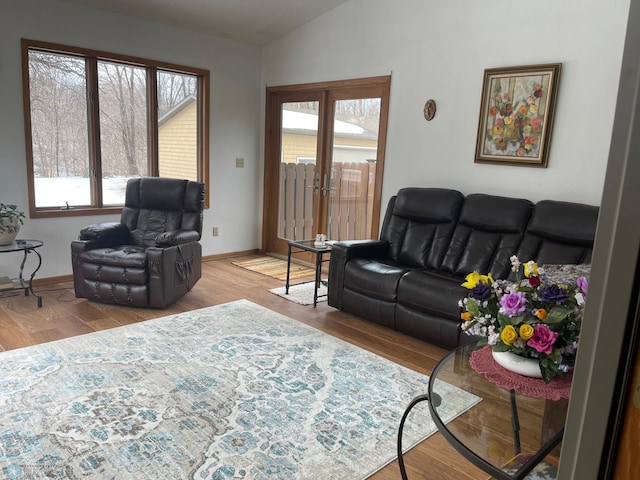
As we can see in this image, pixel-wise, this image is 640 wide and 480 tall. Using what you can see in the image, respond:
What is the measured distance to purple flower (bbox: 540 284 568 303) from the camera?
1.57 m

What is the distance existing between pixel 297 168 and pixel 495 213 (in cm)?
266

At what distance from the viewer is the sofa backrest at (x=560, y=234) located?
121 inches

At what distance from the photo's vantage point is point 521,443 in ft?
4.92

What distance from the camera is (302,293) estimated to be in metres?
4.51

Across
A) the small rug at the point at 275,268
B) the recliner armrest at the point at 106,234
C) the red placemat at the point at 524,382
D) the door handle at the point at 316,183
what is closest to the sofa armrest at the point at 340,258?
the small rug at the point at 275,268

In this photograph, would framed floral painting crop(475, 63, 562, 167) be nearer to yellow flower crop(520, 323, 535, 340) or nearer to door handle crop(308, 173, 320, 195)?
door handle crop(308, 173, 320, 195)

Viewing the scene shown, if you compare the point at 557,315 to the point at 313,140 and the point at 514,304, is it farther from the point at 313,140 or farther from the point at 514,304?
the point at 313,140

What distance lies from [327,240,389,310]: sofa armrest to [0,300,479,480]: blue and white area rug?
1.79ft

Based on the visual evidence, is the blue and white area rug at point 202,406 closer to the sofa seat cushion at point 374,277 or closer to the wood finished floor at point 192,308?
the wood finished floor at point 192,308

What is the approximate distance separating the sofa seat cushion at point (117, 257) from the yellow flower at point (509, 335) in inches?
117

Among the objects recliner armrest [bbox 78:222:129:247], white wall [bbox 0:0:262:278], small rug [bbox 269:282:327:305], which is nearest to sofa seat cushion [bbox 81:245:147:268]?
recliner armrest [bbox 78:222:129:247]

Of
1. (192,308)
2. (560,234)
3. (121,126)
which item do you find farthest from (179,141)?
(560,234)

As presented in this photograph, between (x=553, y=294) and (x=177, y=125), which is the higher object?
(x=177, y=125)

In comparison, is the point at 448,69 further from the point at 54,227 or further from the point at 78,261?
the point at 54,227
